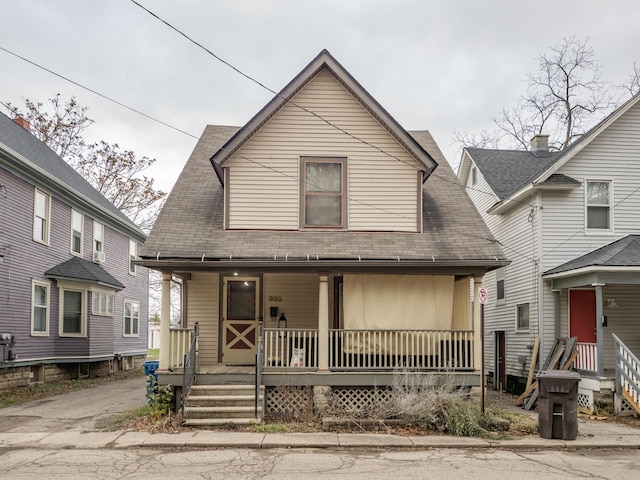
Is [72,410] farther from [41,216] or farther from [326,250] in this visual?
[41,216]

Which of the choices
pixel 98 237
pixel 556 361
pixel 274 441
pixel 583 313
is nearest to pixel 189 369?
pixel 274 441

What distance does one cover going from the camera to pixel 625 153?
649 inches

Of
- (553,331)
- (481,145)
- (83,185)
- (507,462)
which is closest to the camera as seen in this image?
(507,462)

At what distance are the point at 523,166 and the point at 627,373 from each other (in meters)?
9.03

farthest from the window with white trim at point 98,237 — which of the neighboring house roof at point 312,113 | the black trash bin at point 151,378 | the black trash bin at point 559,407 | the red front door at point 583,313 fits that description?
the black trash bin at point 559,407

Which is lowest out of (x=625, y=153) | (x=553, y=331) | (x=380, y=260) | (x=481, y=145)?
(x=553, y=331)

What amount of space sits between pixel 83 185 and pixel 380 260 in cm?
1556

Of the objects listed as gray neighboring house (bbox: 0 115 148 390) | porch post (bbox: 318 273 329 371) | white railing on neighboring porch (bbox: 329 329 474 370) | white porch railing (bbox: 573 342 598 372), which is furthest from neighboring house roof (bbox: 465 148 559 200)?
gray neighboring house (bbox: 0 115 148 390)

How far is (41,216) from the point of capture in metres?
19.1

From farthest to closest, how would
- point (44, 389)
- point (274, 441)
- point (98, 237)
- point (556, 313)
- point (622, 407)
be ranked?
point (98, 237)
point (44, 389)
point (556, 313)
point (622, 407)
point (274, 441)

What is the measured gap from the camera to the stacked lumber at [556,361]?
1447 cm

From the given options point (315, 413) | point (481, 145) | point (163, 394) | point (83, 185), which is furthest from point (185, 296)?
point (481, 145)

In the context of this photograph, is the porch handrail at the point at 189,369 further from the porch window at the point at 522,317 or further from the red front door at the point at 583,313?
the red front door at the point at 583,313

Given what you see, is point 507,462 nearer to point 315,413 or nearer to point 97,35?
point 315,413
